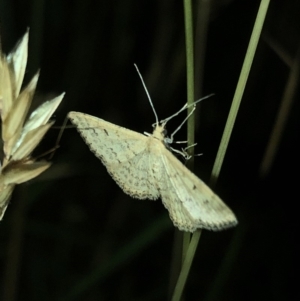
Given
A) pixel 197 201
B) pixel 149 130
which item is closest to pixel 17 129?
pixel 197 201

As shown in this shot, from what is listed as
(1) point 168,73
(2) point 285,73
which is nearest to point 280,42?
(2) point 285,73

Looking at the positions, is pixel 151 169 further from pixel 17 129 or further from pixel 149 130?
pixel 149 130

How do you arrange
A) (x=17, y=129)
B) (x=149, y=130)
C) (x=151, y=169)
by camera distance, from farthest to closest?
(x=149, y=130)
(x=151, y=169)
(x=17, y=129)

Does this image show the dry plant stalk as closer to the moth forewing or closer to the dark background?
the moth forewing

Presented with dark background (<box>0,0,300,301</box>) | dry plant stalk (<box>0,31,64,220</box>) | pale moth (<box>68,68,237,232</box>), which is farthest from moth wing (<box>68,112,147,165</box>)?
dark background (<box>0,0,300,301</box>)

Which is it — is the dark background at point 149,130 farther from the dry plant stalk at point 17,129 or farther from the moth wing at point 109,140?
the dry plant stalk at point 17,129

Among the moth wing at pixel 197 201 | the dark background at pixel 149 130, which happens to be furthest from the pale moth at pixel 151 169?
the dark background at pixel 149 130

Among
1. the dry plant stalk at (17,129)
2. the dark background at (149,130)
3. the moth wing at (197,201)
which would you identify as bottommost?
the dark background at (149,130)
